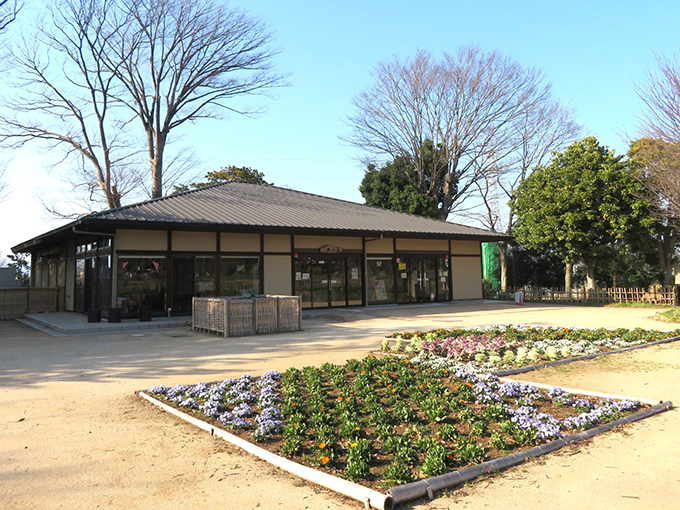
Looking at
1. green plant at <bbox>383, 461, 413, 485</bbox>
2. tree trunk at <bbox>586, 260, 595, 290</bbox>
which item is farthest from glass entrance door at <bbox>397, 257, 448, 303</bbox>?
green plant at <bbox>383, 461, 413, 485</bbox>

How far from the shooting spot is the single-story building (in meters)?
14.2

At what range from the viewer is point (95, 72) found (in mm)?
24156

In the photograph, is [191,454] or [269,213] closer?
[191,454]

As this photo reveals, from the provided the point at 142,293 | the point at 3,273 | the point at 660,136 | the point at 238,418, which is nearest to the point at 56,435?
the point at 238,418

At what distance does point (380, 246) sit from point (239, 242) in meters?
5.97

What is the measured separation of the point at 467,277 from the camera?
848 inches

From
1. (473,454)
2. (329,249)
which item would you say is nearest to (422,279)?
(329,249)

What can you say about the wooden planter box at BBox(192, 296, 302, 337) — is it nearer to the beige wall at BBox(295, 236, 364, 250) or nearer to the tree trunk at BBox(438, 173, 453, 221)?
the beige wall at BBox(295, 236, 364, 250)

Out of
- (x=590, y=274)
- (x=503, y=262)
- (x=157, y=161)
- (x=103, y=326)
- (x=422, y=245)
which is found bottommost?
(x=103, y=326)

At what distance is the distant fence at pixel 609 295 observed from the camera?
17.9 m

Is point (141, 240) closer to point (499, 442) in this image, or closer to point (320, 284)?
point (320, 284)

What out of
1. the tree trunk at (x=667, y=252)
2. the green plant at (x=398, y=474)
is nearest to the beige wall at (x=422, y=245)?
the tree trunk at (x=667, y=252)

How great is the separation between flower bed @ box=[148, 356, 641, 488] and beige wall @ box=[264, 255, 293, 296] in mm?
10520

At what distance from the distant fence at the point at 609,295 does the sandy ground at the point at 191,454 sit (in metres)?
12.0
